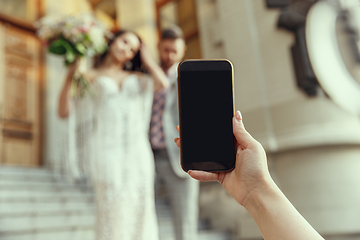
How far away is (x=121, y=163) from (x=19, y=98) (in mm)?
3824

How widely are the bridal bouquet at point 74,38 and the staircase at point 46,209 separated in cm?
122

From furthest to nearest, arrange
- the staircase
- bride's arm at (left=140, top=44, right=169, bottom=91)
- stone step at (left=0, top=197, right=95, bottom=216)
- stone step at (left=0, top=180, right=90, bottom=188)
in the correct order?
stone step at (left=0, top=180, right=90, bottom=188) < stone step at (left=0, top=197, right=95, bottom=216) < the staircase < bride's arm at (left=140, top=44, right=169, bottom=91)

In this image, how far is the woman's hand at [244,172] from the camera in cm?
74

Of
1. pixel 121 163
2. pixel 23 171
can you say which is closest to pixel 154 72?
pixel 121 163

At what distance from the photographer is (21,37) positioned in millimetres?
5414

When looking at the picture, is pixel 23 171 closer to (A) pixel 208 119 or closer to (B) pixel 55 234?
(B) pixel 55 234

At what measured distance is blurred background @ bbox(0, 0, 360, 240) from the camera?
139 inches

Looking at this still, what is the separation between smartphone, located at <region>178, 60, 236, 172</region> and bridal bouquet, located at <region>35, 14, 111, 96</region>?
5.51ft

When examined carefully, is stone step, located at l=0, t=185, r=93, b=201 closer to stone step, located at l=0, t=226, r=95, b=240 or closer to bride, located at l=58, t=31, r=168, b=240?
stone step, located at l=0, t=226, r=95, b=240

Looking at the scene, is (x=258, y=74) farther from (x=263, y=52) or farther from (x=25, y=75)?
(x=25, y=75)

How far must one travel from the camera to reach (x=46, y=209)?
3.10 m

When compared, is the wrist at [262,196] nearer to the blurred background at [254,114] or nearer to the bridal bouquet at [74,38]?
the bridal bouquet at [74,38]

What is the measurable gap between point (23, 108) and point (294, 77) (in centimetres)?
413

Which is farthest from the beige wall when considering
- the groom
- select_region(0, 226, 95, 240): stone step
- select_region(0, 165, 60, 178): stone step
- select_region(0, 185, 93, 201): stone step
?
select_region(0, 165, 60, 178): stone step
